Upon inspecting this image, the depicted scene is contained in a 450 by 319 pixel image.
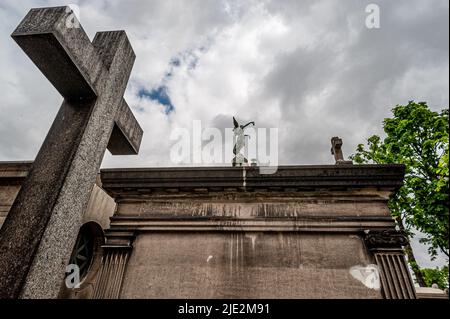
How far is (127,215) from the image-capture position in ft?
15.7

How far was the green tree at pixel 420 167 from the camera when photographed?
10.7 metres

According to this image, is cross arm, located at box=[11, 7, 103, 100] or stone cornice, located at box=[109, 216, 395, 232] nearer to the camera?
cross arm, located at box=[11, 7, 103, 100]

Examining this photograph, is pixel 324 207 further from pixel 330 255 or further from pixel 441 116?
pixel 441 116

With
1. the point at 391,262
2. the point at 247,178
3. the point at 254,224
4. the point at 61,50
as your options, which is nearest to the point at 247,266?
the point at 254,224

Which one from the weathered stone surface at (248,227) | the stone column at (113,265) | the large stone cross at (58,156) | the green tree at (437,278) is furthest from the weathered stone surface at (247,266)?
the green tree at (437,278)

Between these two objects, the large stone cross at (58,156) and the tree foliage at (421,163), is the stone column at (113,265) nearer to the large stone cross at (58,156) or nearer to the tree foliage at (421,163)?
the large stone cross at (58,156)

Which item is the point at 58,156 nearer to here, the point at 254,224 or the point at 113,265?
the point at 113,265

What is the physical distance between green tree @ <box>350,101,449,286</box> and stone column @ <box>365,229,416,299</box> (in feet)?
24.5

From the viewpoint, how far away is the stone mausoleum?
12.8ft

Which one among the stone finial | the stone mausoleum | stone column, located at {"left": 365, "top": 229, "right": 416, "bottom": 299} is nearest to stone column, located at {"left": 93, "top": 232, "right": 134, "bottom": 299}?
the stone mausoleum

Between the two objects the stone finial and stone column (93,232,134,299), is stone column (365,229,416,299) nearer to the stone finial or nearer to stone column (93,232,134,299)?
the stone finial

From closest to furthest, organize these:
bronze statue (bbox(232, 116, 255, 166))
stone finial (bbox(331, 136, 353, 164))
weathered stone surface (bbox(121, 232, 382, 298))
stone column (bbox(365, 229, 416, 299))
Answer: stone column (bbox(365, 229, 416, 299)), weathered stone surface (bbox(121, 232, 382, 298)), stone finial (bbox(331, 136, 353, 164)), bronze statue (bbox(232, 116, 255, 166))

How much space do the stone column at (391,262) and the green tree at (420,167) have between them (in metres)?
7.46
